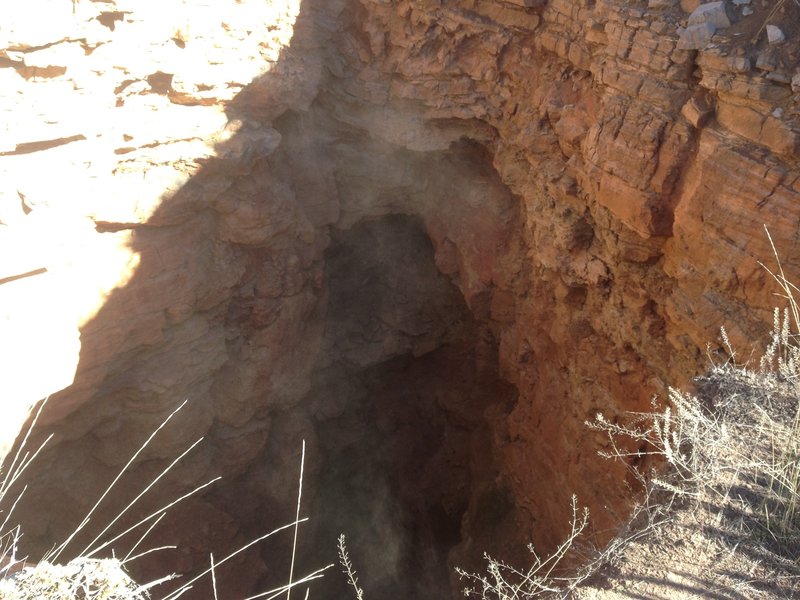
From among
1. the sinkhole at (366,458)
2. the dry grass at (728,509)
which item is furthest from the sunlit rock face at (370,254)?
the dry grass at (728,509)

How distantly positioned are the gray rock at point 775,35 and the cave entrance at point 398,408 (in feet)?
13.2

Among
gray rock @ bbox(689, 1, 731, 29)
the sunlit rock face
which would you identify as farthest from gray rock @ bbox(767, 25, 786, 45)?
gray rock @ bbox(689, 1, 731, 29)

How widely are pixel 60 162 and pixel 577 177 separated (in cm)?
363

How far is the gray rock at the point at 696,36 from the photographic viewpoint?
3732mm

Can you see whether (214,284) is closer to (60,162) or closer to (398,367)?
(60,162)

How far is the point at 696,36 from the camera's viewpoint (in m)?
3.77

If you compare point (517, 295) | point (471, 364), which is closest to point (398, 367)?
point (471, 364)

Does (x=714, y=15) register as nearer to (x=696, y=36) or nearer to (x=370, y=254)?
(x=696, y=36)

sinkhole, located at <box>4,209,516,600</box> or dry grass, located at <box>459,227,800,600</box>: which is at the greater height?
dry grass, located at <box>459,227,800,600</box>

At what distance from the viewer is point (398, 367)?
25.2 feet

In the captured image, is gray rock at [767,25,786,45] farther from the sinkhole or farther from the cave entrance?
the cave entrance

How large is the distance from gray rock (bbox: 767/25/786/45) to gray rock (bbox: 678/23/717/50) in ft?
0.97

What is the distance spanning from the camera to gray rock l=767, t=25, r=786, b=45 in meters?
3.51

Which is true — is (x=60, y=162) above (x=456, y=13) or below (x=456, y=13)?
below
